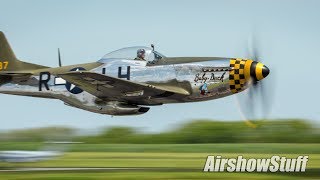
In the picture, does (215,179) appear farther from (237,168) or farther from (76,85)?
(76,85)

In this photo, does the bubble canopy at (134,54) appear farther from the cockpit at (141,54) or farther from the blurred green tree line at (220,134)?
the blurred green tree line at (220,134)

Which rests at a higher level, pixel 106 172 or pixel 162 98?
pixel 162 98

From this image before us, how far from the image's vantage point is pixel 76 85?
20422 mm

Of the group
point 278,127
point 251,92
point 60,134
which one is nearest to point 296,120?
point 278,127

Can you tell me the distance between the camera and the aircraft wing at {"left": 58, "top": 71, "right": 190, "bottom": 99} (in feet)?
64.4

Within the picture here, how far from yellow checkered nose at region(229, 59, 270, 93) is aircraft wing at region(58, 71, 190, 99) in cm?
139

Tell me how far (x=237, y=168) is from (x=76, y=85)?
5209mm

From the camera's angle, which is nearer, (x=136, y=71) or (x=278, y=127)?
(x=136, y=71)

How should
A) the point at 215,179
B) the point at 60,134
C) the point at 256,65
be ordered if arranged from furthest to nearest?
the point at 60,134
the point at 256,65
the point at 215,179

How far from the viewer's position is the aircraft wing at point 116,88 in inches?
773

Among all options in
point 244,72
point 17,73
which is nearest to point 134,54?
point 244,72

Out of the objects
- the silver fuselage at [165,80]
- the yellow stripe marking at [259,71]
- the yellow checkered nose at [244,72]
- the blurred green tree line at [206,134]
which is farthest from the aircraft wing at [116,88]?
the blurred green tree line at [206,134]

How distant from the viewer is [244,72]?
1991 centimetres

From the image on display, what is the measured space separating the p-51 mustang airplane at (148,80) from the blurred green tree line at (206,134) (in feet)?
59.2
